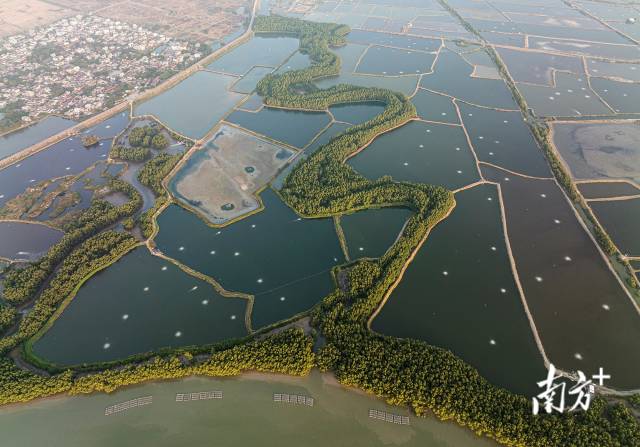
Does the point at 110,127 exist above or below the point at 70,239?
above

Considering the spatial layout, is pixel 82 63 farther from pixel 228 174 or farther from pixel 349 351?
pixel 349 351

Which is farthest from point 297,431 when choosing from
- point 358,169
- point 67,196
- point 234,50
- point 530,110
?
point 234,50

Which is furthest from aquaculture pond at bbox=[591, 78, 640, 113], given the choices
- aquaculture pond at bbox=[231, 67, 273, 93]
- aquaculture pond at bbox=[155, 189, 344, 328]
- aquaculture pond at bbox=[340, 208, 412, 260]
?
aquaculture pond at bbox=[231, 67, 273, 93]

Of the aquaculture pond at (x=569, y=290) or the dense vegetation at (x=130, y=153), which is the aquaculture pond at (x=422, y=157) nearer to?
the aquaculture pond at (x=569, y=290)

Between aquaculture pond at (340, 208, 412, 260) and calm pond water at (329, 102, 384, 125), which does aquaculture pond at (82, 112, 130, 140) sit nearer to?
calm pond water at (329, 102, 384, 125)

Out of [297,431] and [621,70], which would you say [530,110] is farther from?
[297,431]

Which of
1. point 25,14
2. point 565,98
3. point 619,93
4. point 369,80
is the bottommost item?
point 369,80

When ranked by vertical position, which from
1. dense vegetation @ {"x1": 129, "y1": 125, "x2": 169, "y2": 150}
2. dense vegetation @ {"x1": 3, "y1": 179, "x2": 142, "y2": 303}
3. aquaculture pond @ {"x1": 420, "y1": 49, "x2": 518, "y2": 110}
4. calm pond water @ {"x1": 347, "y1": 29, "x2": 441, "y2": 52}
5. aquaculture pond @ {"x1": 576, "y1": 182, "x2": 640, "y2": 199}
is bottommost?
dense vegetation @ {"x1": 3, "y1": 179, "x2": 142, "y2": 303}

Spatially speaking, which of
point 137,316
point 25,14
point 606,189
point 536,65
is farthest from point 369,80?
point 25,14
